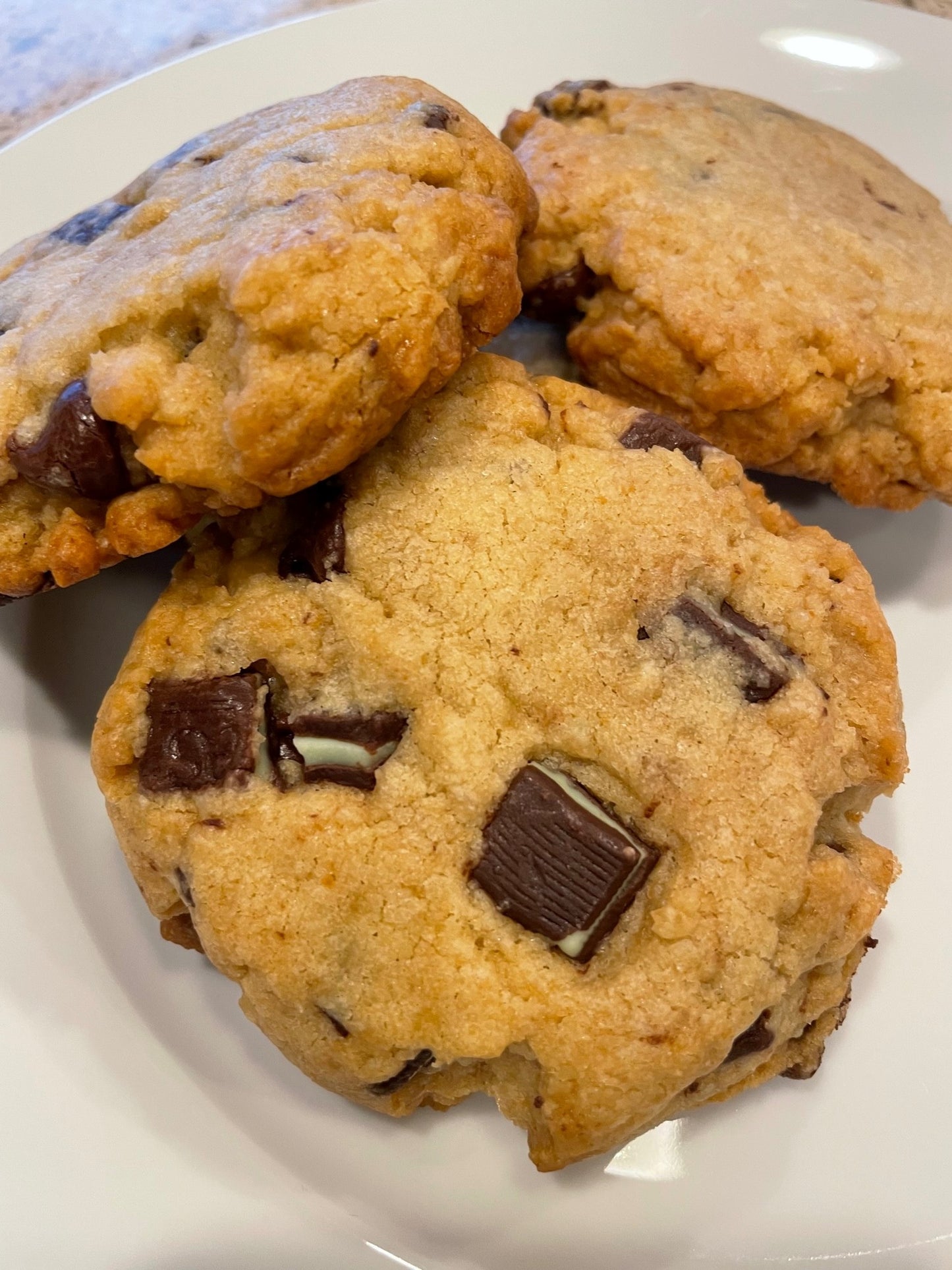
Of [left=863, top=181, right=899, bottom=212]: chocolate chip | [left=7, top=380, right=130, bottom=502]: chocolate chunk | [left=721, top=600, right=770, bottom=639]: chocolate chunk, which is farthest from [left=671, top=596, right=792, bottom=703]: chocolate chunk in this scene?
[left=863, top=181, right=899, bottom=212]: chocolate chip

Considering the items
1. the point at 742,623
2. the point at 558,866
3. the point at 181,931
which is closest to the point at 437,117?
the point at 742,623

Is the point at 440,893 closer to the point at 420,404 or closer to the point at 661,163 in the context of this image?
the point at 420,404

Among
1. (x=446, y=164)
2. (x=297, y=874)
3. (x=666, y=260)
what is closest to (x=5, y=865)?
(x=297, y=874)

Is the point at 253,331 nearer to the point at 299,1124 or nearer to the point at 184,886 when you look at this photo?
the point at 184,886

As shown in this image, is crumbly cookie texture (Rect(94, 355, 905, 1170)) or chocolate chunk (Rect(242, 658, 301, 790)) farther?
chocolate chunk (Rect(242, 658, 301, 790))

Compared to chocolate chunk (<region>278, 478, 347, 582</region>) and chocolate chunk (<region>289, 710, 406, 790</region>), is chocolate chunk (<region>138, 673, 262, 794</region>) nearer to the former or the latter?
chocolate chunk (<region>289, 710, 406, 790</region>)

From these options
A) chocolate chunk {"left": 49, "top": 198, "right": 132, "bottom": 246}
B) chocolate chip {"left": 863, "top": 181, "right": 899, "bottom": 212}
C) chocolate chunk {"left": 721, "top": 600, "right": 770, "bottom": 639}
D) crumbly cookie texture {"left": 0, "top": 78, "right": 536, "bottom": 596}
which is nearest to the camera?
crumbly cookie texture {"left": 0, "top": 78, "right": 536, "bottom": 596}
